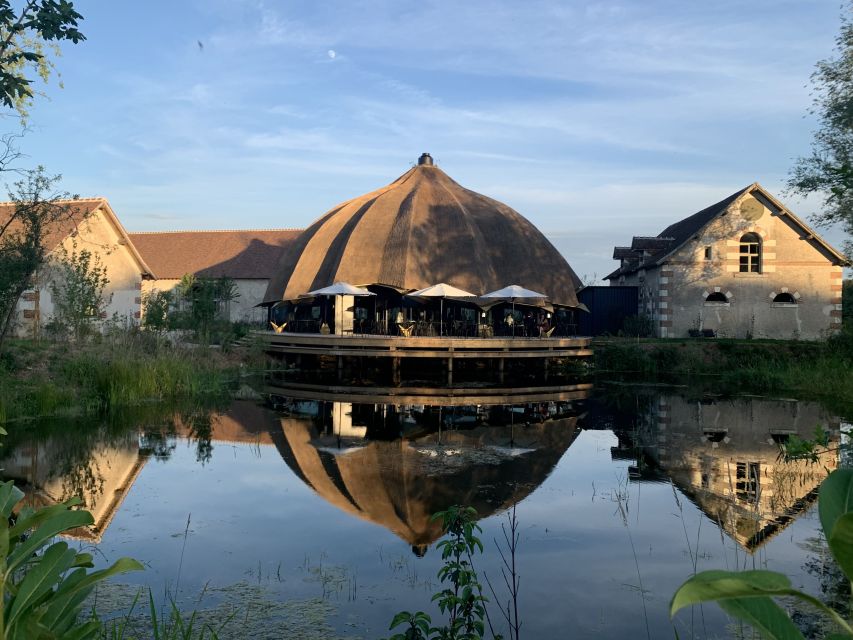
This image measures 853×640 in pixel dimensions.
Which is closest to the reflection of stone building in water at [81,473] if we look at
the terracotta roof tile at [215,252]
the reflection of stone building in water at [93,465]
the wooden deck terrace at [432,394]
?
the reflection of stone building in water at [93,465]

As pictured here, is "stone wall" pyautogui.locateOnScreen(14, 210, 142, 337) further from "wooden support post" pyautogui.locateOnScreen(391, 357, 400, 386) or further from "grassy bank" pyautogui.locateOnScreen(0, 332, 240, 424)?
"wooden support post" pyautogui.locateOnScreen(391, 357, 400, 386)

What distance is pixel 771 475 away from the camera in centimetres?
1119

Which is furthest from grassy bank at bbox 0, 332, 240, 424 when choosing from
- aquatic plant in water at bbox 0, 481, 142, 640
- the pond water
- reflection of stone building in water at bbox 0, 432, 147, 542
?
aquatic plant in water at bbox 0, 481, 142, 640

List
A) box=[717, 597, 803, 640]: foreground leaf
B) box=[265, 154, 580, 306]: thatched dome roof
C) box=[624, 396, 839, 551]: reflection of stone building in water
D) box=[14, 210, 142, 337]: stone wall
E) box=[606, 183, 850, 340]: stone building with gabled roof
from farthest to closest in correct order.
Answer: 1. box=[265, 154, 580, 306]: thatched dome roof
2. box=[606, 183, 850, 340]: stone building with gabled roof
3. box=[14, 210, 142, 337]: stone wall
4. box=[624, 396, 839, 551]: reflection of stone building in water
5. box=[717, 597, 803, 640]: foreground leaf

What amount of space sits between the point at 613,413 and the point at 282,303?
23854mm

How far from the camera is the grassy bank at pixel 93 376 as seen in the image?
15.1 metres

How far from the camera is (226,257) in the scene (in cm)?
4812

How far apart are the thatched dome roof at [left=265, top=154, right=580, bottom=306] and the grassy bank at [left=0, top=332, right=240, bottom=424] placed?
565 inches

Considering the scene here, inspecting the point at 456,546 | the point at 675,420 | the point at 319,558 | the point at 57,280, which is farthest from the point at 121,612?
the point at 57,280

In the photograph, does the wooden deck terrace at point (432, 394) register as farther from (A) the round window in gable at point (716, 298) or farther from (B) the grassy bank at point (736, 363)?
(A) the round window in gable at point (716, 298)

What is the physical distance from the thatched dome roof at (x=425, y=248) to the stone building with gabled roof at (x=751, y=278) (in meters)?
6.16

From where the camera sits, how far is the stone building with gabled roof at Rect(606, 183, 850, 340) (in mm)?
31734

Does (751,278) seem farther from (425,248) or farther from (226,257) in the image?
(226,257)

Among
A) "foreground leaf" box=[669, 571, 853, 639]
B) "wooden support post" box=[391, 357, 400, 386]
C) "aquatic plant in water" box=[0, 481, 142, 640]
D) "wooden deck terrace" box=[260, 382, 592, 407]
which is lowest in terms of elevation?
"wooden deck terrace" box=[260, 382, 592, 407]
